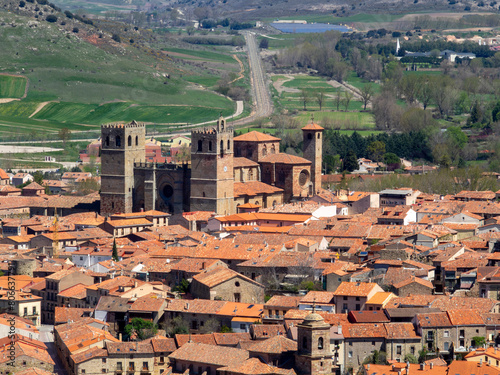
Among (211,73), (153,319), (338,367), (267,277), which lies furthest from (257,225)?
(211,73)

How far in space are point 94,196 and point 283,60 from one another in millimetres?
94689

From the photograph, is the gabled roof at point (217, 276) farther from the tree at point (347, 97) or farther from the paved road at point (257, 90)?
the tree at point (347, 97)

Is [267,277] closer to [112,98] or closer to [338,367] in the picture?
[338,367]

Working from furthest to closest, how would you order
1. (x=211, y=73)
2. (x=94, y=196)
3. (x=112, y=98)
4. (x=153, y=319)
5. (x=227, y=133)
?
(x=211, y=73)
(x=112, y=98)
(x=94, y=196)
(x=227, y=133)
(x=153, y=319)

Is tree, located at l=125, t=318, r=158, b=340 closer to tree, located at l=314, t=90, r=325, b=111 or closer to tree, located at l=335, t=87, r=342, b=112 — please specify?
tree, located at l=335, t=87, r=342, b=112

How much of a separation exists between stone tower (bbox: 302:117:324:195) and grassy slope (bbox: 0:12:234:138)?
54.0 meters

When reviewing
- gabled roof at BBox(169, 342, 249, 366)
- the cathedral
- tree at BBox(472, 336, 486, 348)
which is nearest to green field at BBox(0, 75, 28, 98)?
the cathedral

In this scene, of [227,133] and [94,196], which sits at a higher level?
[227,133]

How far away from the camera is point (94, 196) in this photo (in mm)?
83500

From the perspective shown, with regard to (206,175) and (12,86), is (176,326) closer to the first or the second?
(206,175)

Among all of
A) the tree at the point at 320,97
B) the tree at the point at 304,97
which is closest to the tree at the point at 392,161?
the tree at the point at 304,97

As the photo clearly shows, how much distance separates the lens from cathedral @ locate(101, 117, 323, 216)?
7456 centimetres

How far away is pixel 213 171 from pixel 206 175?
0.49 meters

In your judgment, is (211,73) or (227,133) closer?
(227,133)
